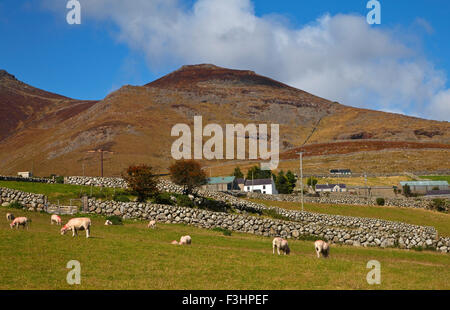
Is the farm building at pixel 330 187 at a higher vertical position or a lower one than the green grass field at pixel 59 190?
higher

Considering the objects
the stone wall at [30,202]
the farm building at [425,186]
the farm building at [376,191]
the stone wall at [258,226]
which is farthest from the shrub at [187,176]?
the farm building at [425,186]

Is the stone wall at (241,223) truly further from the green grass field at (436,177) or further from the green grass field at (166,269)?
the green grass field at (436,177)

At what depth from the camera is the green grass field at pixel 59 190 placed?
Result: 45.1 meters

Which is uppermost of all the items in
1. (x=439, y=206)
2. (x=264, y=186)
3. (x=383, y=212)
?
(x=264, y=186)

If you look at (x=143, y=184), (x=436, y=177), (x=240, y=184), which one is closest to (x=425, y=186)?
Answer: (x=436, y=177)

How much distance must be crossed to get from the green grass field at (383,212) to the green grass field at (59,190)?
25.9 metres

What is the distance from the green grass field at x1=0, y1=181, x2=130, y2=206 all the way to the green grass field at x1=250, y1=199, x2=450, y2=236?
25851 millimetres

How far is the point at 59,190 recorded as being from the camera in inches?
1912

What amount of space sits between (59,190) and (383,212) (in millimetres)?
48276

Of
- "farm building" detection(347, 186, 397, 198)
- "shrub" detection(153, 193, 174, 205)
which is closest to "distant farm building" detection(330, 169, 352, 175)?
"farm building" detection(347, 186, 397, 198)

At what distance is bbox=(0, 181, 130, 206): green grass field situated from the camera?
148ft

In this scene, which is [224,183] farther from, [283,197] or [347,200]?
[347,200]

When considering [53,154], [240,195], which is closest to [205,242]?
[240,195]

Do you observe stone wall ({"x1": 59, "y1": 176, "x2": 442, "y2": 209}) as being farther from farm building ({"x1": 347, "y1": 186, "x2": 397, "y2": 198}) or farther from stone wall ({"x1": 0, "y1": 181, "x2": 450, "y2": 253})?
farm building ({"x1": 347, "y1": 186, "x2": 397, "y2": 198})
